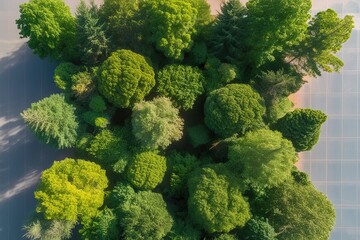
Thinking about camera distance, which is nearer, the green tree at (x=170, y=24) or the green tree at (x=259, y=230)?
the green tree at (x=170, y=24)

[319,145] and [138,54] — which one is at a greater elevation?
[138,54]

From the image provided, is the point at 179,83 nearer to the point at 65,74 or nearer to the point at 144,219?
the point at 65,74

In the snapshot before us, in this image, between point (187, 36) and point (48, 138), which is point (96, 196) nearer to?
point (48, 138)

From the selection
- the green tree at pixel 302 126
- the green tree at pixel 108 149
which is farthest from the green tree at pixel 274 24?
the green tree at pixel 108 149

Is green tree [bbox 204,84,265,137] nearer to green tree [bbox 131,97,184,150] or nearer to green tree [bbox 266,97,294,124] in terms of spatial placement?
green tree [bbox 266,97,294,124]

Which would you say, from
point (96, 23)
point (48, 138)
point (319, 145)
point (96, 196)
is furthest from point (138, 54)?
point (319, 145)

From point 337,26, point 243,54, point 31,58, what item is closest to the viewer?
point 337,26

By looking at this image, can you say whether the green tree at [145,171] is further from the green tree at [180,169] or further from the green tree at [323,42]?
the green tree at [323,42]
